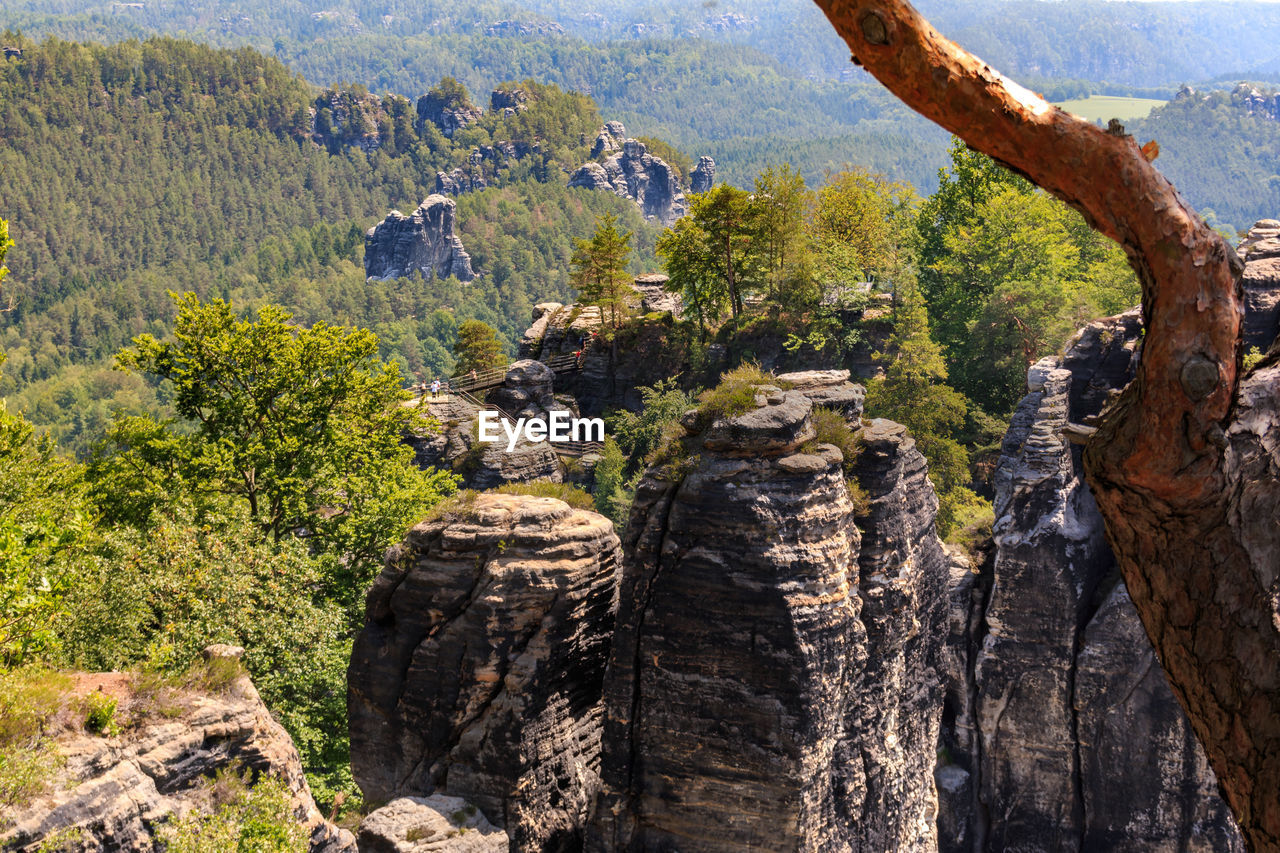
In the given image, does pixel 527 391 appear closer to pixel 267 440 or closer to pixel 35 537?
pixel 267 440

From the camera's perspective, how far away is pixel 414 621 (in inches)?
801

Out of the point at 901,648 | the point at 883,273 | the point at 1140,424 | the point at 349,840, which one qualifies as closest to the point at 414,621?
the point at 349,840

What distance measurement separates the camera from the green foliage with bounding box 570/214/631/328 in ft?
185

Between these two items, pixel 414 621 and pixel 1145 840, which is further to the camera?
pixel 1145 840

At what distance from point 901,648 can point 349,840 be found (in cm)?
1151

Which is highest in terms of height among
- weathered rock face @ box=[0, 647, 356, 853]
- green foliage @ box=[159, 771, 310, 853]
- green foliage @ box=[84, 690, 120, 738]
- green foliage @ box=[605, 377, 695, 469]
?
green foliage @ box=[84, 690, 120, 738]

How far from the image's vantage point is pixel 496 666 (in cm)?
1928

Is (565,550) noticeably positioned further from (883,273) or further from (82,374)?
(82,374)

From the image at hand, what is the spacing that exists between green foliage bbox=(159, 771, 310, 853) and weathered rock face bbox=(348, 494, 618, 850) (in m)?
5.20

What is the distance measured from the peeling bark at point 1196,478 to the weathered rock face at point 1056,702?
2042 cm

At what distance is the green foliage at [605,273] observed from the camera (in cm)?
5644

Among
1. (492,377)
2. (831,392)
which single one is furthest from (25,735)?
(492,377)

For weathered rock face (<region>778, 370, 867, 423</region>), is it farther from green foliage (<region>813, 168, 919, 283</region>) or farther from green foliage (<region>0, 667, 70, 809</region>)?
green foliage (<region>813, 168, 919, 283</region>)

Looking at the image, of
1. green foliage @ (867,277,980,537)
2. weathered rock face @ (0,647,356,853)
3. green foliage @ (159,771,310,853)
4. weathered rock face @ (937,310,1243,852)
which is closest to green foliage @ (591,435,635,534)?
green foliage @ (867,277,980,537)
